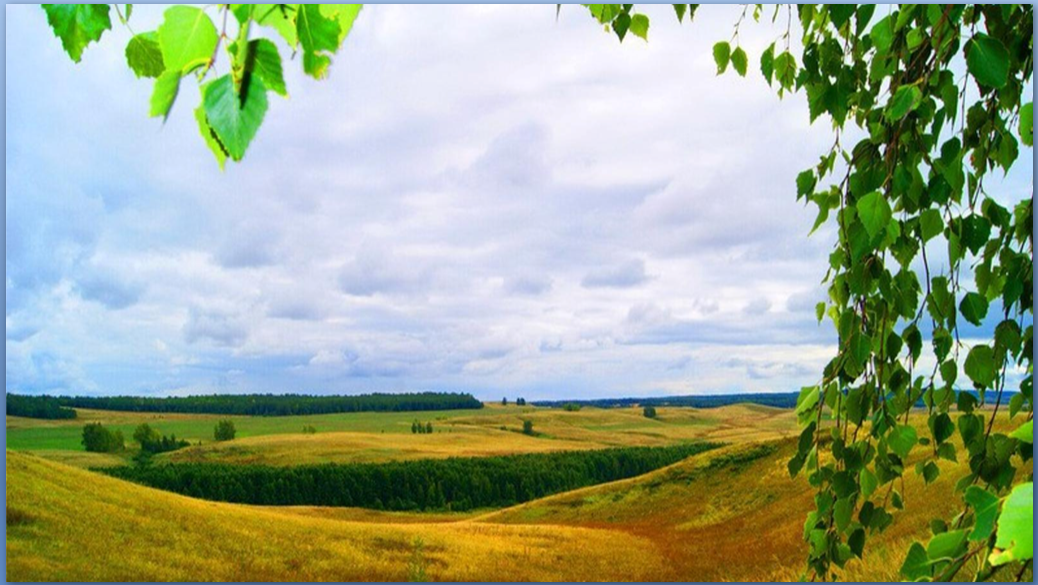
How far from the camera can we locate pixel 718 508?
5363mm

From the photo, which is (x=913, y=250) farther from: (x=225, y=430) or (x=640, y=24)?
(x=225, y=430)

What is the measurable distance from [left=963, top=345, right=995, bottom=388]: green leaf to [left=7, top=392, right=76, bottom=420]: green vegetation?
4274 mm

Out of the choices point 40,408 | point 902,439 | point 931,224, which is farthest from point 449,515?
point 931,224

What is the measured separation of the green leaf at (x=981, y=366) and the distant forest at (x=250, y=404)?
3588 millimetres

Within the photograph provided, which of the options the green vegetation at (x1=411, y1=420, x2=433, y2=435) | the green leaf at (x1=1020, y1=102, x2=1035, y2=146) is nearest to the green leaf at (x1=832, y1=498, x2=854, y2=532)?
the green leaf at (x1=1020, y1=102, x2=1035, y2=146)

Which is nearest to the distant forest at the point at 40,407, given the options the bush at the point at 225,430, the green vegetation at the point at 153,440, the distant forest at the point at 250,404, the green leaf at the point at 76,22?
the distant forest at the point at 250,404

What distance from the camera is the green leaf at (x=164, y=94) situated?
486 millimetres

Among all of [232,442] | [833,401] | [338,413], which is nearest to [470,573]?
[338,413]

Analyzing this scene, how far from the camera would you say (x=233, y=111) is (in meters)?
0.46

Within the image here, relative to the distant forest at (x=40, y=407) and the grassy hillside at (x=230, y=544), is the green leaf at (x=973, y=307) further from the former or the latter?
the distant forest at (x=40, y=407)

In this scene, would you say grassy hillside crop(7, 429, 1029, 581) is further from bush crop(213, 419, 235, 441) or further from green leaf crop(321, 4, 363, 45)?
green leaf crop(321, 4, 363, 45)

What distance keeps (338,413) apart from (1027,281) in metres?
4.04

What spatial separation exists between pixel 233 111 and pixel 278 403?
4.42 metres

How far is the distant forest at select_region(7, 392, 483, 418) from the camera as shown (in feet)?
13.4
